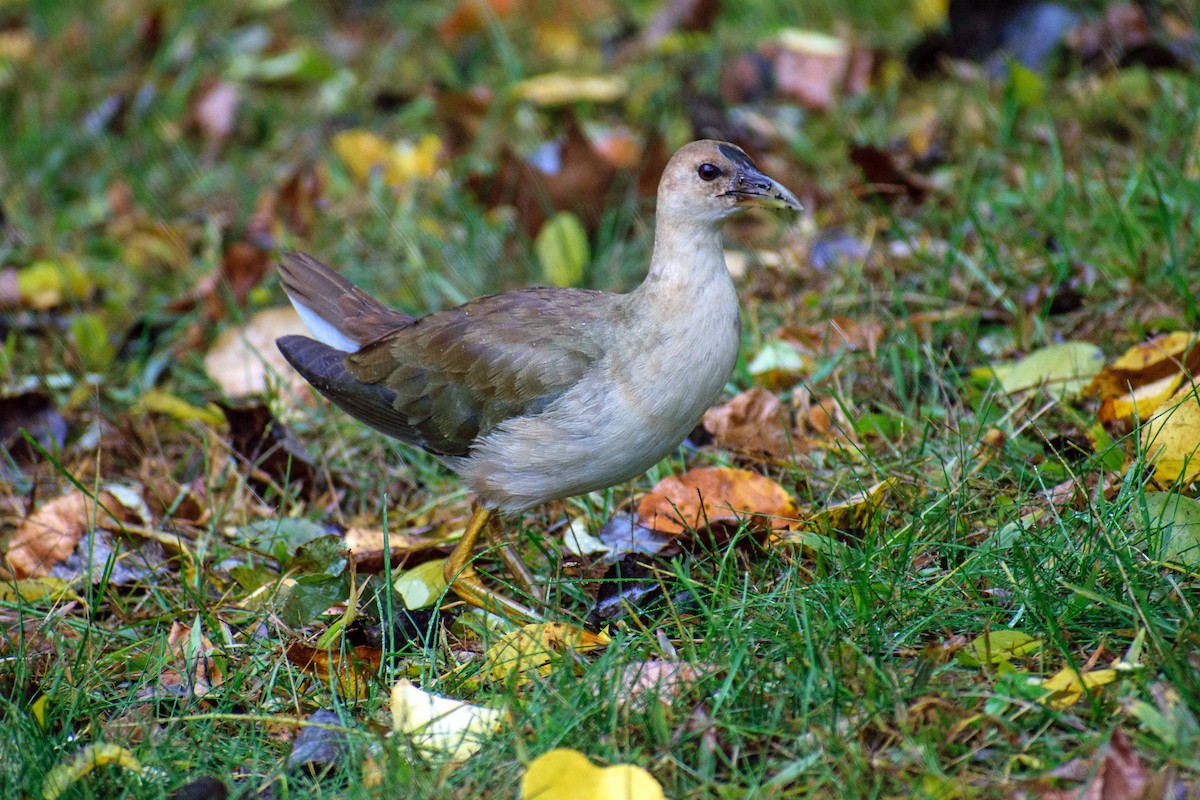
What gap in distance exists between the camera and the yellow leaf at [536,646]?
11.0 feet

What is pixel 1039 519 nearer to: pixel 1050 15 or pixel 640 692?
pixel 640 692

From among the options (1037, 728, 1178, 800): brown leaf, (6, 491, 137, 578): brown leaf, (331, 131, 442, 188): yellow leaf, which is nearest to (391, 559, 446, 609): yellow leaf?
(6, 491, 137, 578): brown leaf

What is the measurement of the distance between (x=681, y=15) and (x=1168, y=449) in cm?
A: 463

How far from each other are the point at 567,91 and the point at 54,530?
3634mm

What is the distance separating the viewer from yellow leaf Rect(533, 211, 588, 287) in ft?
18.6

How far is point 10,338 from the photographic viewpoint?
5.63 meters

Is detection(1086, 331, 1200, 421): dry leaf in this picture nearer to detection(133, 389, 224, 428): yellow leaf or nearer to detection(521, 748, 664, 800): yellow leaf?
detection(521, 748, 664, 800): yellow leaf

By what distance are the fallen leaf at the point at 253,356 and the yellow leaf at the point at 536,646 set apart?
7.12 feet

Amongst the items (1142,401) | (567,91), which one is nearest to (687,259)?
(1142,401)

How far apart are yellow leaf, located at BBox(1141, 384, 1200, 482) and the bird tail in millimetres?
2468

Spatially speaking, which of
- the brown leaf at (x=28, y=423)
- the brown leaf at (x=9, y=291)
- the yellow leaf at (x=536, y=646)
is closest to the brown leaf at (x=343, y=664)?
the yellow leaf at (x=536, y=646)

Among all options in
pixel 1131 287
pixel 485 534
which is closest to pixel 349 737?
pixel 485 534

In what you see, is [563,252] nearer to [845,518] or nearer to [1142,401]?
[845,518]

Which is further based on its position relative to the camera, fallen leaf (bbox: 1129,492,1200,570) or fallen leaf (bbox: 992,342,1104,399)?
fallen leaf (bbox: 992,342,1104,399)
